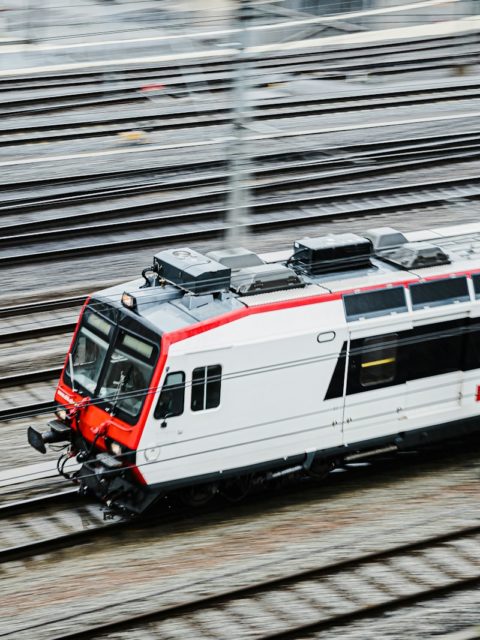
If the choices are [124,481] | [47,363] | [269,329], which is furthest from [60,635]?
Result: [47,363]

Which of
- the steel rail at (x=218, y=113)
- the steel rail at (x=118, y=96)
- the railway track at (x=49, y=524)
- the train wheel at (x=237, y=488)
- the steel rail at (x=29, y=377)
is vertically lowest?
the railway track at (x=49, y=524)

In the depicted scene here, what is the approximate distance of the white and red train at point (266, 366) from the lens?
1238 cm

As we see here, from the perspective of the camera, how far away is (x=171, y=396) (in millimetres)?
12250

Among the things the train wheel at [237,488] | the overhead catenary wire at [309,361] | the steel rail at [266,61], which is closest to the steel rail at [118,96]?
the steel rail at [266,61]

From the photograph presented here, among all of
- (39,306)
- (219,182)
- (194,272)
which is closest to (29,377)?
(39,306)

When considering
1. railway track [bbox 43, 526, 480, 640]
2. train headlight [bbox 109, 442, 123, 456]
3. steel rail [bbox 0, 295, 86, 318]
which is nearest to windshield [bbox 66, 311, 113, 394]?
train headlight [bbox 109, 442, 123, 456]

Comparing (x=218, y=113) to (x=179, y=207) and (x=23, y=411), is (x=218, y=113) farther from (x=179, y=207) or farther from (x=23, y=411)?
(x=23, y=411)

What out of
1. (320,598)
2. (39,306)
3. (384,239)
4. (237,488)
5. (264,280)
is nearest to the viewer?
(320,598)

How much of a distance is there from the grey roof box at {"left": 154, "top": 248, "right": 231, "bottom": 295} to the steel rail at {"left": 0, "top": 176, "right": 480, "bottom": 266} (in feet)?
25.9

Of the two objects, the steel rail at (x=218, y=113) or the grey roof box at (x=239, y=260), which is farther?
the steel rail at (x=218, y=113)

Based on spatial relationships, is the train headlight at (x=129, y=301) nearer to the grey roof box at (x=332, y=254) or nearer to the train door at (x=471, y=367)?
the grey roof box at (x=332, y=254)

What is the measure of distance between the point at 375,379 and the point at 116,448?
3359mm

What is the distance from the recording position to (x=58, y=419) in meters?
13.4

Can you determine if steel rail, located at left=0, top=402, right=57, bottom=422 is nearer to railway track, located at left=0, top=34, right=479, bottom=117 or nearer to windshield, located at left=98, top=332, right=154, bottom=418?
windshield, located at left=98, top=332, right=154, bottom=418
